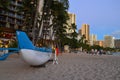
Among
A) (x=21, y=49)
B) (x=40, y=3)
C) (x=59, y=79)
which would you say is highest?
(x=40, y=3)

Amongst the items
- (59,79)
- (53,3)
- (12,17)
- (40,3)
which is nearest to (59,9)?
(53,3)

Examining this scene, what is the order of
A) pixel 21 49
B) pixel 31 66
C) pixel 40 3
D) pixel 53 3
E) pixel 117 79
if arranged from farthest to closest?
pixel 53 3 → pixel 40 3 → pixel 31 66 → pixel 21 49 → pixel 117 79

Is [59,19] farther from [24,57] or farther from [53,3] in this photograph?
[24,57]

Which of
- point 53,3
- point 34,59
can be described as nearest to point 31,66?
point 34,59

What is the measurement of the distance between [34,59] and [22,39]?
153cm

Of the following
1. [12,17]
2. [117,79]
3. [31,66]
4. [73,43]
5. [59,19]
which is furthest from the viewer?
[73,43]

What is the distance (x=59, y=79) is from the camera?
1111 cm

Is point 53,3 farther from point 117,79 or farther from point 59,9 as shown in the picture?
point 117,79

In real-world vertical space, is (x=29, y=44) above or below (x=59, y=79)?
above

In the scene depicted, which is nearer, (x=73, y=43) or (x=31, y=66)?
(x=31, y=66)

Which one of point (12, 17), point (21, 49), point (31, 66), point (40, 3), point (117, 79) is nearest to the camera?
point (117, 79)

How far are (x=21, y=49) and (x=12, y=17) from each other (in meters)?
68.1

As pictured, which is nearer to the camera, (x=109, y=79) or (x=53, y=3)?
(x=109, y=79)

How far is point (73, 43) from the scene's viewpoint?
5049 inches
